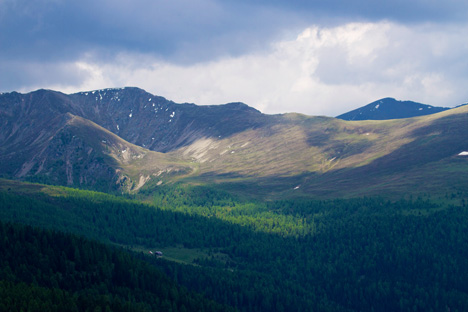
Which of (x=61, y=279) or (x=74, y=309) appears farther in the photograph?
(x=61, y=279)

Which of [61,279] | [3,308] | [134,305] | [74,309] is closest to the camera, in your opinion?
[3,308]

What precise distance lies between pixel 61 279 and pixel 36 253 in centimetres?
1501

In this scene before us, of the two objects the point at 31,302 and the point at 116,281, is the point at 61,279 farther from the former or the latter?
the point at 31,302

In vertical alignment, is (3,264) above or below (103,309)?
above

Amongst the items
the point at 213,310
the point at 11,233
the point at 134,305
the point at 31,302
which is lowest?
the point at 213,310

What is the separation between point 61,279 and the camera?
6393 inches

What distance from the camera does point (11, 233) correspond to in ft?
587

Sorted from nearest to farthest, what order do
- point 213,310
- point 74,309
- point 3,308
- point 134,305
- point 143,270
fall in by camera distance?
point 3,308 < point 74,309 < point 134,305 < point 213,310 < point 143,270

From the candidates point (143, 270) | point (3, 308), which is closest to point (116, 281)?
point (143, 270)

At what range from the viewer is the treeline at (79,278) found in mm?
138875

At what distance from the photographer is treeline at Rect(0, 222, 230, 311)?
5468 inches

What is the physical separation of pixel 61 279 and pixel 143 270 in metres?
34.7

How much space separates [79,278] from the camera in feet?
545

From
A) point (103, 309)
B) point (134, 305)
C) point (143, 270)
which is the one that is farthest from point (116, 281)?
point (103, 309)
